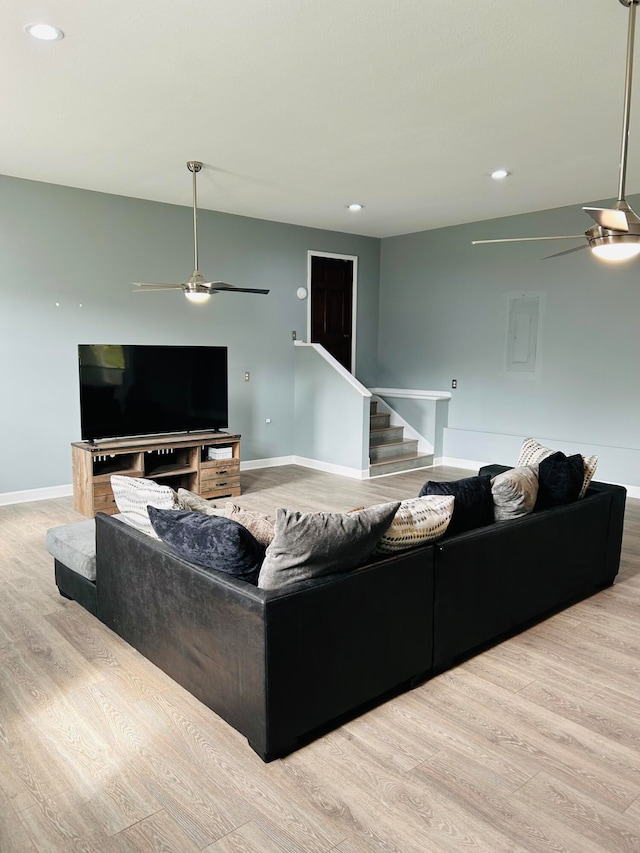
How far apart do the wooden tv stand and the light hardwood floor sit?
84.9 inches

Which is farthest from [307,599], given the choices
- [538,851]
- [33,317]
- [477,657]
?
[33,317]

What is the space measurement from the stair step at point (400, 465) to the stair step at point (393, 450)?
93 millimetres

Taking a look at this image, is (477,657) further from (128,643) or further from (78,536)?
(78,536)

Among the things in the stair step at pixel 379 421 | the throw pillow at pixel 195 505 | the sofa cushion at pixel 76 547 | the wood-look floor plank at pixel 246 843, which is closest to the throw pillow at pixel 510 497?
the throw pillow at pixel 195 505

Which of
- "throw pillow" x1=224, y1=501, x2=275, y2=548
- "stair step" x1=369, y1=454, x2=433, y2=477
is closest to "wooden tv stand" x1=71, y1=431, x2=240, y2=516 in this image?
"stair step" x1=369, y1=454, x2=433, y2=477

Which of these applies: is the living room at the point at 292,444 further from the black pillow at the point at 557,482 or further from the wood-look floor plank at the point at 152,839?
the black pillow at the point at 557,482

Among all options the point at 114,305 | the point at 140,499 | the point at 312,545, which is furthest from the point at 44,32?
the point at 114,305

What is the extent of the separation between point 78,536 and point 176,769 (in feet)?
5.49

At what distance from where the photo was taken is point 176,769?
213cm

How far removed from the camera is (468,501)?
291cm

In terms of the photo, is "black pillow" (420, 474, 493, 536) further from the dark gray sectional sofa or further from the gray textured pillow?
the gray textured pillow

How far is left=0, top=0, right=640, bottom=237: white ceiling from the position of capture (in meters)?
2.80

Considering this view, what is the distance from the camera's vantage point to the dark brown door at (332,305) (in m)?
7.94

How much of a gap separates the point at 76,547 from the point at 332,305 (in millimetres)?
5560
